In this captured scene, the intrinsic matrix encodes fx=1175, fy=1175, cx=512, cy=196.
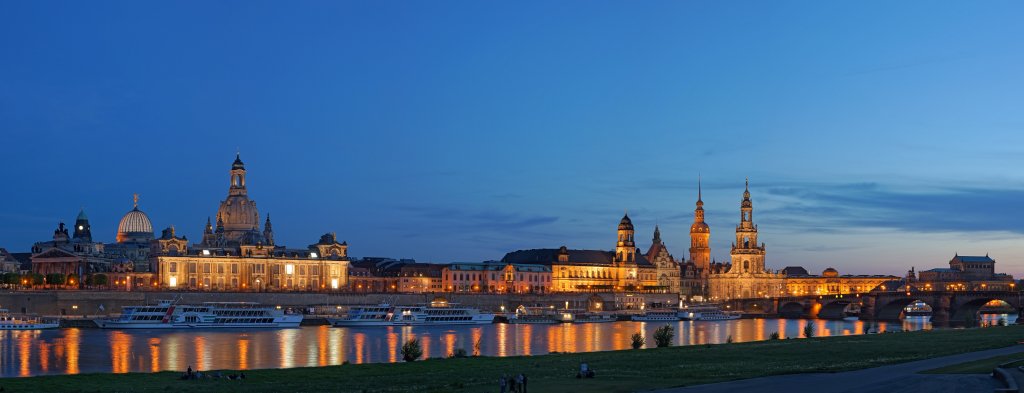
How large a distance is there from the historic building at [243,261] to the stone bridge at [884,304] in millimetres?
63853

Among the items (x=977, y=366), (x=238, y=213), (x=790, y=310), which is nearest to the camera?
(x=977, y=366)

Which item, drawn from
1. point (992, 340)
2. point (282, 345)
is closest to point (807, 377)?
point (992, 340)

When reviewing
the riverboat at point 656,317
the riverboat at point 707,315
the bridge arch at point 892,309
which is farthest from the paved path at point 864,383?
the bridge arch at point 892,309

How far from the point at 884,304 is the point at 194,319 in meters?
91.6

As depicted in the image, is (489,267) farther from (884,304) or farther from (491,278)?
(884,304)

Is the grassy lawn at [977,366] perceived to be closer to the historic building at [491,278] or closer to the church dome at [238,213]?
the historic building at [491,278]

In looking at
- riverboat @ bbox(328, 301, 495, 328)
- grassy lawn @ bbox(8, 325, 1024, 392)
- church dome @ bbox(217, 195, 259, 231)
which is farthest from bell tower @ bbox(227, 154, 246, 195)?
grassy lawn @ bbox(8, 325, 1024, 392)

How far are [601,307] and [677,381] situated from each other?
469ft

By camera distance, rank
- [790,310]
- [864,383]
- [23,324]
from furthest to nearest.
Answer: [790,310] → [23,324] → [864,383]

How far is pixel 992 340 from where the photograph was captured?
64562mm

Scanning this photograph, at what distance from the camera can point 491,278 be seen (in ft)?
611

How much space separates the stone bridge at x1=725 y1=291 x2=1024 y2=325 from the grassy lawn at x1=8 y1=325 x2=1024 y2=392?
88.3 meters

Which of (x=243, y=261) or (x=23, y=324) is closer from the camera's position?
(x=23, y=324)

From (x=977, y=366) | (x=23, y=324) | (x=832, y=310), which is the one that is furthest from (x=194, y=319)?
(x=832, y=310)
